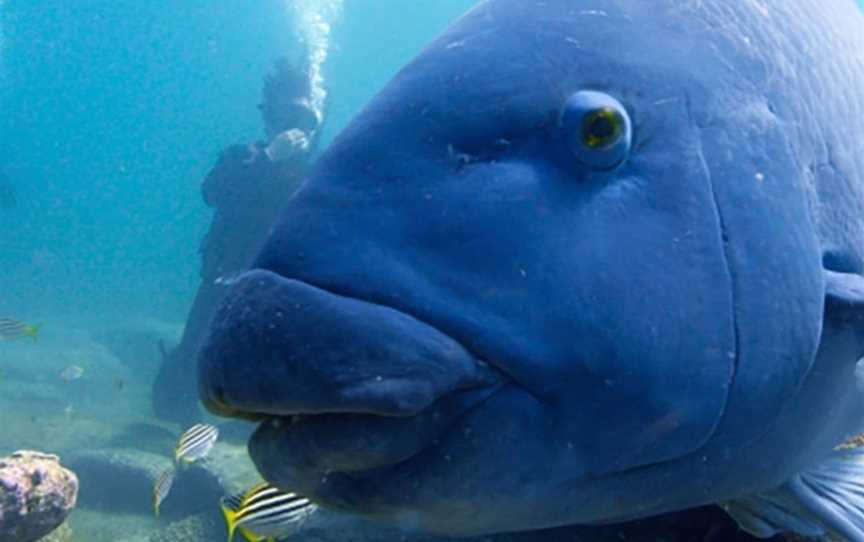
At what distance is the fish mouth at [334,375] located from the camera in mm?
1327

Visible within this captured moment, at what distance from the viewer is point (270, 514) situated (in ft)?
14.8

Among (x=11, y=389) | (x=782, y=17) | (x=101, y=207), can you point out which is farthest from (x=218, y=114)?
(x=782, y=17)

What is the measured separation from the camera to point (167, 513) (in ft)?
34.6

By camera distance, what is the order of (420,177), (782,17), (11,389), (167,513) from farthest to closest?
(11,389) < (167,513) < (782,17) < (420,177)

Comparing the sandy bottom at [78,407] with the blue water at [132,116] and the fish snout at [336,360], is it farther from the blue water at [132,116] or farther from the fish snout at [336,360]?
the blue water at [132,116]

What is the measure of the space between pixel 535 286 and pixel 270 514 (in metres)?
3.66

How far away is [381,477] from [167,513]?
1029 centimetres

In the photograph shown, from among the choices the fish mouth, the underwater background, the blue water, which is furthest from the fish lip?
the blue water

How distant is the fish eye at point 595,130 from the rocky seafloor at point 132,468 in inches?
70.5

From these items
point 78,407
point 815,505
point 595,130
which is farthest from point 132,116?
point 595,130

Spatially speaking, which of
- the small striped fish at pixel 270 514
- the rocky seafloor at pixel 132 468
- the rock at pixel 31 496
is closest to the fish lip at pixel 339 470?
the rocky seafloor at pixel 132 468

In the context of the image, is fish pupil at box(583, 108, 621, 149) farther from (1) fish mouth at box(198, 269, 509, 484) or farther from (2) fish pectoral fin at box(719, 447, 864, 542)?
(2) fish pectoral fin at box(719, 447, 864, 542)

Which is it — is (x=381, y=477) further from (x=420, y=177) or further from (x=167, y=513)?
(x=167, y=513)

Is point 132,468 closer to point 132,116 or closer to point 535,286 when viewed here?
point 535,286
